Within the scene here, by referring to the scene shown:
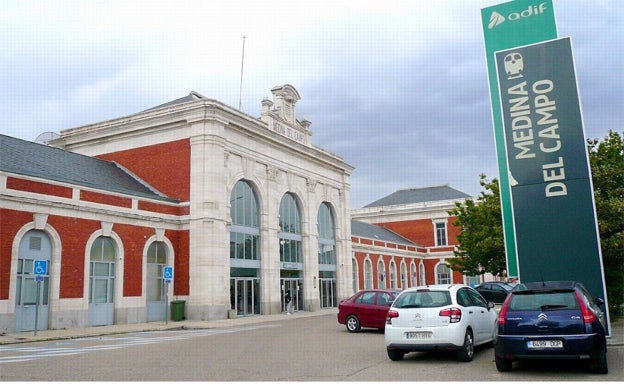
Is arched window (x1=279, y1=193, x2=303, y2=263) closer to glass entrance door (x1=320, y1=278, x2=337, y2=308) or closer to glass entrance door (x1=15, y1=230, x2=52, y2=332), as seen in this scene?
glass entrance door (x1=320, y1=278, x2=337, y2=308)

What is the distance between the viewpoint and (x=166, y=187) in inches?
1183

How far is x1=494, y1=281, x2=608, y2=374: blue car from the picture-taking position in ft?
29.4

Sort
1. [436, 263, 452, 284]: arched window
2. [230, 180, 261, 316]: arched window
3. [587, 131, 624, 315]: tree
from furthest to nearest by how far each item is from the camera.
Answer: [436, 263, 452, 284]: arched window → [230, 180, 261, 316]: arched window → [587, 131, 624, 315]: tree

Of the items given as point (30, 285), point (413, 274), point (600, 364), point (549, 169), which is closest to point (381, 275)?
point (413, 274)

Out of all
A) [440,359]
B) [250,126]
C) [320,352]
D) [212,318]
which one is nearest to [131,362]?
[320,352]

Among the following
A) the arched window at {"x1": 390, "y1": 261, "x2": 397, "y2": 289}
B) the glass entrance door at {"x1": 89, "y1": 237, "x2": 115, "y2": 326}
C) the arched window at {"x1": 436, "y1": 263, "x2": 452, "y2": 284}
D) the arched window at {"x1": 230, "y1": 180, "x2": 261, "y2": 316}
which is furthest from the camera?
the arched window at {"x1": 436, "y1": 263, "x2": 452, "y2": 284}

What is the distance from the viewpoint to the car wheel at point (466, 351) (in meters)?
10.9

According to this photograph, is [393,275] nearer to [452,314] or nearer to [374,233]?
[374,233]

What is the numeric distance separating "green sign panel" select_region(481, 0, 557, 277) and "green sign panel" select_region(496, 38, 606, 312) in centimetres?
82

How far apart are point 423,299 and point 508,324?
2.41 meters

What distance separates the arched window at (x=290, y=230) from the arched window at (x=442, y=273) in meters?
31.4

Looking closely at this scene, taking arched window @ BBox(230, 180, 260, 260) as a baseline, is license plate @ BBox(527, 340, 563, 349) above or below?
below

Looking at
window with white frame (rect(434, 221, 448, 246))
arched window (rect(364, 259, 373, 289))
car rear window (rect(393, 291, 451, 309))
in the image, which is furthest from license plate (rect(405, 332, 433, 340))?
window with white frame (rect(434, 221, 448, 246))

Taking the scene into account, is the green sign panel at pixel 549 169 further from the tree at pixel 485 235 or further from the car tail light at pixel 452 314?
the tree at pixel 485 235
